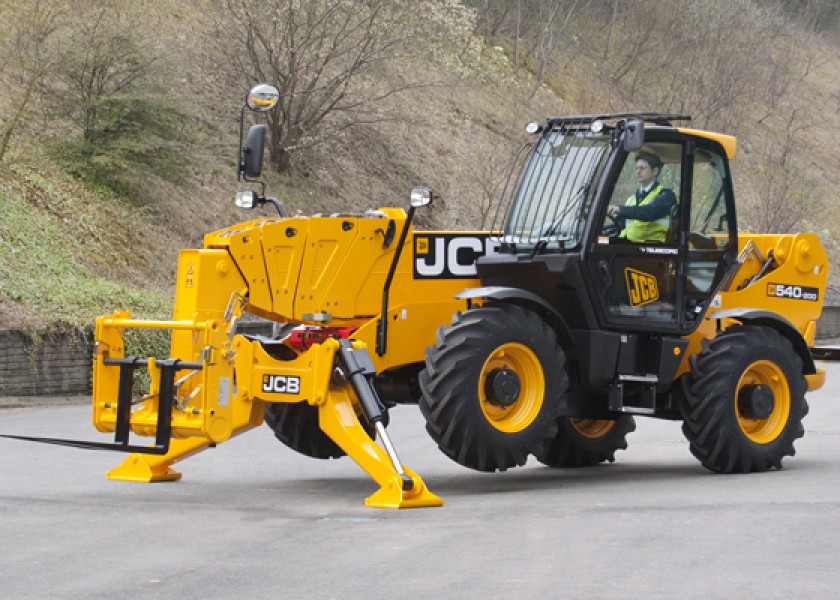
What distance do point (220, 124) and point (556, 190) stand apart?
68.0 feet

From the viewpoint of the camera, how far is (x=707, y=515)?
10.0m

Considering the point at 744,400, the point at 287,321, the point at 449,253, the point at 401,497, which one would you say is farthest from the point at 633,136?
the point at 401,497

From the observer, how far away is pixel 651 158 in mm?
12789

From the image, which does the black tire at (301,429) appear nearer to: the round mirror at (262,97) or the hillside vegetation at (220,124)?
the round mirror at (262,97)

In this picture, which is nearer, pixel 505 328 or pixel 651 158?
pixel 505 328

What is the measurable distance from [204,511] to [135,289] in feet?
47.8

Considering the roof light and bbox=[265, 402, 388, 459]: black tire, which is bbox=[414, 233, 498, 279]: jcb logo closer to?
the roof light

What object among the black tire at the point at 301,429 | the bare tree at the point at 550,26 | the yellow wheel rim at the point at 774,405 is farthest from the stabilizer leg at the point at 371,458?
the bare tree at the point at 550,26

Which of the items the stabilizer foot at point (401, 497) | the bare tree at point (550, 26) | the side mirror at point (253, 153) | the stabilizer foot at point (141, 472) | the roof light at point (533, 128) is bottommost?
the stabilizer foot at point (141, 472)

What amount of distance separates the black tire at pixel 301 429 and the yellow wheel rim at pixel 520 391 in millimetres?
1882

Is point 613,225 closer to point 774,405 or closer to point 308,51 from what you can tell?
point 774,405

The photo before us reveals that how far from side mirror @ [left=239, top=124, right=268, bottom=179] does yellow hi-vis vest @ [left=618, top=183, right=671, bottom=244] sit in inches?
118

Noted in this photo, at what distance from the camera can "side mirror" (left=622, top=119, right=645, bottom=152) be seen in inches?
476

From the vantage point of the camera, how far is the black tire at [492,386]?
11.1 metres
